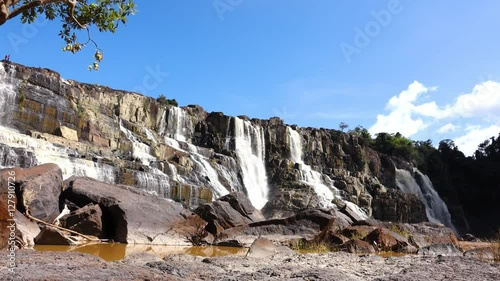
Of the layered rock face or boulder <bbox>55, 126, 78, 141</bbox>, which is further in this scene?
boulder <bbox>55, 126, 78, 141</bbox>

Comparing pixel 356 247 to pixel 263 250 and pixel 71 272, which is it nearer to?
pixel 263 250

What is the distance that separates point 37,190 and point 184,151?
23780mm

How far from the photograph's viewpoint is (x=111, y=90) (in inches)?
1777

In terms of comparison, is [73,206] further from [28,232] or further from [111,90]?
[111,90]

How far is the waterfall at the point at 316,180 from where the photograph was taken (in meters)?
42.1

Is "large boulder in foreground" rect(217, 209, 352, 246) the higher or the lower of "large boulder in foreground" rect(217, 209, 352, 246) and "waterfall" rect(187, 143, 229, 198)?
the lower

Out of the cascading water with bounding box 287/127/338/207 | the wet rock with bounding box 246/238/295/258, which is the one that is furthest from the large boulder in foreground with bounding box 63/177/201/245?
the cascading water with bounding box 287/127/338/207

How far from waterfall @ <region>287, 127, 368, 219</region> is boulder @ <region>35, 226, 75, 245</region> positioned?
30.6 meters

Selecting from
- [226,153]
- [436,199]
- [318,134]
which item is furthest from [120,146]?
[436,199]

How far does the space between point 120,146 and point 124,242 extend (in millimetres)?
19924

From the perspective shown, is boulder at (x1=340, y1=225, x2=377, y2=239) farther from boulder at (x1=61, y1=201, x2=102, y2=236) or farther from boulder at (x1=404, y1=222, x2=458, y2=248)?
boulder at (x1=61, y1=201, x2=102, y2=236)

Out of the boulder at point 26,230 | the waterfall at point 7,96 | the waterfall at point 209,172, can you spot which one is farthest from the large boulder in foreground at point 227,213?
the waterfall at point 7,96

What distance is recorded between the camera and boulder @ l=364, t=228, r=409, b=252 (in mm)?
14828

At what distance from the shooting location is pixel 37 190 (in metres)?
13.1
